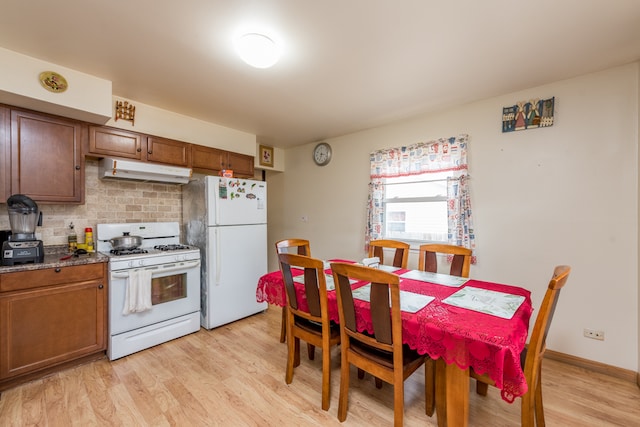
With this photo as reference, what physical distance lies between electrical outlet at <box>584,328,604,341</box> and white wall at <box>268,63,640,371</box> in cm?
3

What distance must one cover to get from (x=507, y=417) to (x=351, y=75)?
8.70 ft

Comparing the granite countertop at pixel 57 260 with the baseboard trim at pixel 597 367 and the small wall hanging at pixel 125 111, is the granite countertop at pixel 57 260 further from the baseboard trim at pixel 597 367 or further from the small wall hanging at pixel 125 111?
the baseboard trim at pixel 597 367

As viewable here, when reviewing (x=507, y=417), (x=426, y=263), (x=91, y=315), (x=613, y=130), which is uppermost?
(x=613, y=130)

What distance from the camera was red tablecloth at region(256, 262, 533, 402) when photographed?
114cm

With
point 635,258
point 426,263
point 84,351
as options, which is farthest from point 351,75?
point 84,351

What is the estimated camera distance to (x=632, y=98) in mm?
2074

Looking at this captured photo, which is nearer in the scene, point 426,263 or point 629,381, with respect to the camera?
point 629,381

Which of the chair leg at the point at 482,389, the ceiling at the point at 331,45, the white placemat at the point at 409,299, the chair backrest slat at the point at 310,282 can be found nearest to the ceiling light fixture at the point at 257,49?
the ceiling at the point at 331,45

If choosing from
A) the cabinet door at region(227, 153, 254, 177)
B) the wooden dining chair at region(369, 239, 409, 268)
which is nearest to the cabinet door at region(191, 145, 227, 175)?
the cabinet door at region(227, 153, 254, 177)

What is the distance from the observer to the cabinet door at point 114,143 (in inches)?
99.6

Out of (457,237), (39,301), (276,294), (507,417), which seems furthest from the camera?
(457,237)

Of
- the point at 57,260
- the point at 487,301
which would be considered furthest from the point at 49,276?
the point at 487,301

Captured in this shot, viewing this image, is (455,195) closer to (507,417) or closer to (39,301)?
(507,417)

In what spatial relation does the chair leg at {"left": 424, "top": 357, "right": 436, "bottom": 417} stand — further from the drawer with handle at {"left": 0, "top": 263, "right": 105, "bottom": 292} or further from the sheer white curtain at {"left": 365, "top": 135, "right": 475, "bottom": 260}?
the drawer with handle at {"left": 0, "top": 263, "right": 105, "bottom": 292}
